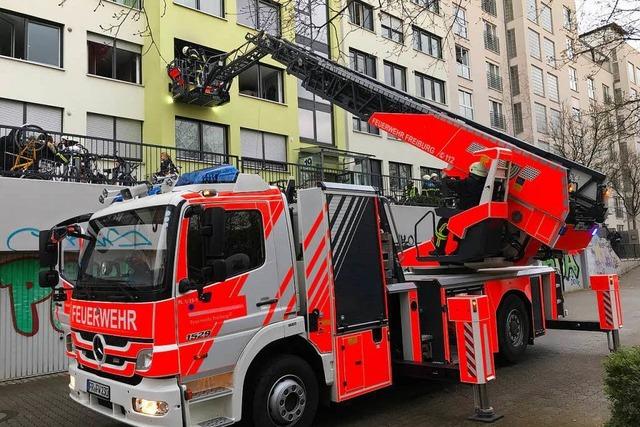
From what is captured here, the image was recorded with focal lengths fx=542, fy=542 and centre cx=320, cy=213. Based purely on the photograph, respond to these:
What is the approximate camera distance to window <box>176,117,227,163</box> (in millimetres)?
19328

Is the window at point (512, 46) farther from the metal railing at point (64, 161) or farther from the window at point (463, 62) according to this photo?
the metal railing at point (64, 161)

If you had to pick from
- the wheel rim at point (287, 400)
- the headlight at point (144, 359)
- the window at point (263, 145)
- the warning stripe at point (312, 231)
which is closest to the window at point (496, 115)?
the window at point (263, 145)

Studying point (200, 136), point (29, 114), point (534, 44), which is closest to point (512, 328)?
point (200, 136)

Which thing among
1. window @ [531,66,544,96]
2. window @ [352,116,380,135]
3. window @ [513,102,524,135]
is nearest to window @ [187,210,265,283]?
window @ [352,116,380,135]

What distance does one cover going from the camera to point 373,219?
22.3ft

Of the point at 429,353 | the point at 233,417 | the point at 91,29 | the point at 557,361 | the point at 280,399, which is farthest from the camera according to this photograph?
the point at 91,29

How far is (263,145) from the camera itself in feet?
71.1

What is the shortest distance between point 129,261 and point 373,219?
9.74 feet

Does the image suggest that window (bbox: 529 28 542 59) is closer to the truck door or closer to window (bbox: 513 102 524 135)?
window (bbox: 513 102 524 135)

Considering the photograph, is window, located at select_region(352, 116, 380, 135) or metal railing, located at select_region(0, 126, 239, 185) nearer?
metal railing, located at select_region(0, 126, 239, 185)

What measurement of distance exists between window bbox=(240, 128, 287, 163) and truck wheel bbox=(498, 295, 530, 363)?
13132 mm

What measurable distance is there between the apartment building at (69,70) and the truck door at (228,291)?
40.5 feet

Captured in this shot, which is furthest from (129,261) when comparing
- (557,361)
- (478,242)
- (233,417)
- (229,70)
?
(229,70)

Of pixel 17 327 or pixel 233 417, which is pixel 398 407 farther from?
pixel 17 327
